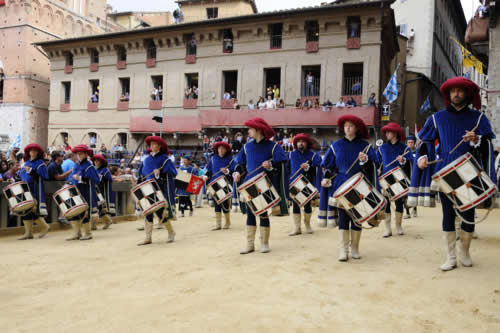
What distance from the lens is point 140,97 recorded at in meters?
30.1

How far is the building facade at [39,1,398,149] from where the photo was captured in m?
23.9

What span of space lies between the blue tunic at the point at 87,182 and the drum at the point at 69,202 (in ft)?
1.08

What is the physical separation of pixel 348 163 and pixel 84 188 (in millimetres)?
5694

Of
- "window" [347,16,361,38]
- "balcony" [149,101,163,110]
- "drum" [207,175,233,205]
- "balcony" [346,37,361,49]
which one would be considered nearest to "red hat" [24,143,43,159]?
"drum" [207,175,233,205]

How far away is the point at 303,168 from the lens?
831 cm

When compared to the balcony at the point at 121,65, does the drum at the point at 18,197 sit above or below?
below

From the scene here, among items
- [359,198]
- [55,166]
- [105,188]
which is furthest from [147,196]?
[359,198]

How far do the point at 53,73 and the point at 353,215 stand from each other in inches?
1329

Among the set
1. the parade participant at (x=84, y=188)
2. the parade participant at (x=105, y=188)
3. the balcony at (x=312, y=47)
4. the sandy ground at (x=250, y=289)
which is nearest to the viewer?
the sandy ground at (x=250, y=289)

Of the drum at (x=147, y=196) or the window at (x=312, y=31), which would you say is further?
the window at (x=312, y=31)

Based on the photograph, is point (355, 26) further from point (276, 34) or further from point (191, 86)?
point (191, 86)

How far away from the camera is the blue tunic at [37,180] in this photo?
872cm

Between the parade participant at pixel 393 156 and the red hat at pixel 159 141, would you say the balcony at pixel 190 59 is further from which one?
the parade participant at pixel 393 156

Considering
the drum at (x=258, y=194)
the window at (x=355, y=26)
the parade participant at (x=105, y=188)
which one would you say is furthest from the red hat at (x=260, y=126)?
the window at (x=355, y=26)
